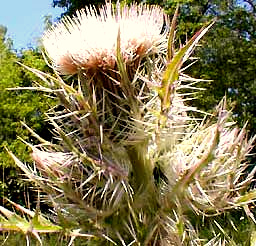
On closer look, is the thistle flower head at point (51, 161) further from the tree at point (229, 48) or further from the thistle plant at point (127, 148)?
the tree at point (229, 48)

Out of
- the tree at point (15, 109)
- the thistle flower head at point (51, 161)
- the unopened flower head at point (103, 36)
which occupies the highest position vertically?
the tree at point (15, 109)

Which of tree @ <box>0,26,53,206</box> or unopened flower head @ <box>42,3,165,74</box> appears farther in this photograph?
tree @ <box>0,26,53,206</box>

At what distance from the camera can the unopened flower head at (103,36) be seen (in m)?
2.46

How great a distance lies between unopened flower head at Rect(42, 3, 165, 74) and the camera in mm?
2463

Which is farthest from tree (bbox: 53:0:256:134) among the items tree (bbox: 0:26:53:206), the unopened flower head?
the unopened flower head

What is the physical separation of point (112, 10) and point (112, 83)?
0.29 metres

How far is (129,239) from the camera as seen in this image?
241cm

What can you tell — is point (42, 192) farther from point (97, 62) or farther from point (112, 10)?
point (112, 10)

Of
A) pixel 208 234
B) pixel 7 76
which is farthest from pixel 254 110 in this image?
pixel 208 234

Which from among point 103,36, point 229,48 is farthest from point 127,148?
point 229,48

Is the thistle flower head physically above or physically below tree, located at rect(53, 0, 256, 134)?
below

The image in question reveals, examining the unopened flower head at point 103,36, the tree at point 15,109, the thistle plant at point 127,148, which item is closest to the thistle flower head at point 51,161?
the thistle plant at point 127,148

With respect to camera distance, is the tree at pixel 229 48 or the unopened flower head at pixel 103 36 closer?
the unopened flower head at pixel 103 36

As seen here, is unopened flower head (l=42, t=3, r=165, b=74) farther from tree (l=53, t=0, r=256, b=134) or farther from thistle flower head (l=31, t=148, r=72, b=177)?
tree (l=53, t=0, r=256, b=134)
